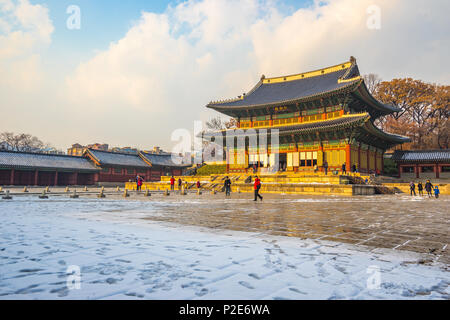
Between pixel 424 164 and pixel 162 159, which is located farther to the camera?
pixel 162 159

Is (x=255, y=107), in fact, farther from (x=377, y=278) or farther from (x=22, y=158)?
(x=377, y=278)

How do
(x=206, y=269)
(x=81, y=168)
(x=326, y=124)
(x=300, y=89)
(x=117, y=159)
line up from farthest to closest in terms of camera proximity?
(x=117, y=159) → (x=81, y=168) → (x=300, y=89) → (x=326, y=124) → (x=206, y=269)

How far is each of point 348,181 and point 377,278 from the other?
20.7 meters

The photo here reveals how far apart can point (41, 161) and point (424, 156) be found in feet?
149

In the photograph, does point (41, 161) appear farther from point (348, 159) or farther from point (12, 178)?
point (348, 159)

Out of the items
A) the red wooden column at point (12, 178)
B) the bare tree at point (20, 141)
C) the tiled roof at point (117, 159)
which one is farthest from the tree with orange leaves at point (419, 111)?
the bare tree at point (20, 141)

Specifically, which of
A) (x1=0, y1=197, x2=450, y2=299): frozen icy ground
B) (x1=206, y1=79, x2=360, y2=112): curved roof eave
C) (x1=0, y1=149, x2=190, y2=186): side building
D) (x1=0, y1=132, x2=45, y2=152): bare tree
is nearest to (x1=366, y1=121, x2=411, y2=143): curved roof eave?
(x1=206, y1=79, x2=360, y2=112): curved roof eave

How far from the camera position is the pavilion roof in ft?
96.5

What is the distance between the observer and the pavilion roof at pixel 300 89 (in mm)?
29422

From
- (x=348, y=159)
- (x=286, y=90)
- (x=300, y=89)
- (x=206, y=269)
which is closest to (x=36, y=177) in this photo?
(x=286, y=90)

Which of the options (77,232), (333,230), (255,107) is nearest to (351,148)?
(255,107)

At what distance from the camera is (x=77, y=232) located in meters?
4.83

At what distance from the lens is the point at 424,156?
31.8 metres

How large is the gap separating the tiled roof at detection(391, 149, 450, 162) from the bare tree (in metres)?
62.2
